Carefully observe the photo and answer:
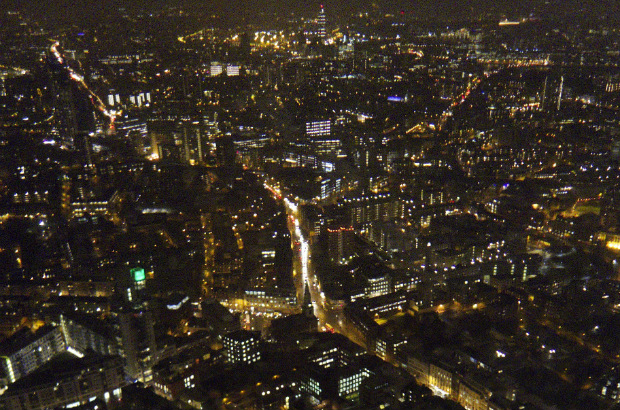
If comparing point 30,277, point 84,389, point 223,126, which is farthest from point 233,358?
point 223,126

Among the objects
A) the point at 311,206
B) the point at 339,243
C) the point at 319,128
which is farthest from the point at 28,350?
the point at 319,128

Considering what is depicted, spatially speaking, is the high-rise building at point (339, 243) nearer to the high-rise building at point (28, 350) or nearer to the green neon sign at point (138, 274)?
the green neon sign at point (138, 274)

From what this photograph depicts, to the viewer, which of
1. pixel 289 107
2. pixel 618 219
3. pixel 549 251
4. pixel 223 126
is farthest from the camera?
pixel 289 107

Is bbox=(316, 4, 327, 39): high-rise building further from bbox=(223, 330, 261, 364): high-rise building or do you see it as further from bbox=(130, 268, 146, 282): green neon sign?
bbox=(223, 330, 261, 364): high-rise building

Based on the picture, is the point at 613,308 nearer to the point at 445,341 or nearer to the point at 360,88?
the point at 445,341

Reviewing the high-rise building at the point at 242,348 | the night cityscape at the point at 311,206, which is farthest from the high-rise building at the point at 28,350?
the high-rise building at the point at 242,348
